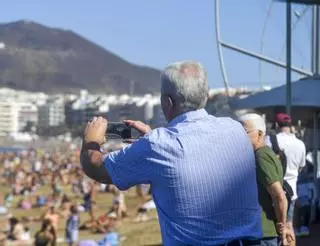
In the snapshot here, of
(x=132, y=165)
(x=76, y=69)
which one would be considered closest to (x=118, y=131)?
(x=132, y=165)

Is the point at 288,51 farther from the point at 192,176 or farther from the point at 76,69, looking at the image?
the point at 76,69

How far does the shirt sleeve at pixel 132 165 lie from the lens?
234 centimetres

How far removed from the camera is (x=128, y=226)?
1872 centimetres

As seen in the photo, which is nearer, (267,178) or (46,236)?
(267,178)

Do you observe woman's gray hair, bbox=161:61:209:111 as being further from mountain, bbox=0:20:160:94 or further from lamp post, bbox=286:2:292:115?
mountain, bbox=0:20:160:94

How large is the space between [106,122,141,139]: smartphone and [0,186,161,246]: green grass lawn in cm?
911

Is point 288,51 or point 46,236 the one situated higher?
point 288,51

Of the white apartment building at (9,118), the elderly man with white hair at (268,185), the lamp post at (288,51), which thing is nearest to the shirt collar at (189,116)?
the elderly man with white hair at (268,185)

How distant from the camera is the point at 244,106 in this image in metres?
17.2

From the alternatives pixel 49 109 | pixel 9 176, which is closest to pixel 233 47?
pixel 9 176

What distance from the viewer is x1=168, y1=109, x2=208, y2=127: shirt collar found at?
239cm

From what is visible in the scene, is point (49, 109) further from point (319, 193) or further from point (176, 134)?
point (176, 134)

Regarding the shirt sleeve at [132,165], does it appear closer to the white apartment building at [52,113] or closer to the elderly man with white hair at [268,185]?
the elderly man with white hair at [268,185]

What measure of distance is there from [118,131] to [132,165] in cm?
28
